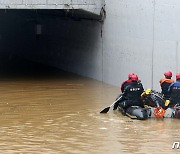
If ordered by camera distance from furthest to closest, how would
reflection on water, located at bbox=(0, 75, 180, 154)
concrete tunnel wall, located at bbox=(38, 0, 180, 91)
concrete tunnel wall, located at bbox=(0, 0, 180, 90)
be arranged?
concrete tunnel wall, located at bbox=(0, 0, 180, 90)
concrete tunnel wall, located at bbox=(38, 0, 180, 91)
reflection on water, located at bbox=(0, 75, 180, 154)

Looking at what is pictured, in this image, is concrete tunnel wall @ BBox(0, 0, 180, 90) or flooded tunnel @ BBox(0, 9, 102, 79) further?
flooded tunnel @ BBox(0, 9, 102, 79)

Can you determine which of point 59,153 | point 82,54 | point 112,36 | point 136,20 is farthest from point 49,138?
point 82,54

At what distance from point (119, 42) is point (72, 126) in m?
9.42

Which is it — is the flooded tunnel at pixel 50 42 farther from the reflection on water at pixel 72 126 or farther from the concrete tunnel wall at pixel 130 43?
the reflection on water at pixel 72 126

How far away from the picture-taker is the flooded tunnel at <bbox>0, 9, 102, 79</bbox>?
2667 cm

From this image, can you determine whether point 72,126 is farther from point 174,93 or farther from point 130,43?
point 130,43

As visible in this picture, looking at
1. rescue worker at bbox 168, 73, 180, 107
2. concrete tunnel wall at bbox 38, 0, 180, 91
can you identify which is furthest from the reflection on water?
concrete tunnel wall at bbox 38, 0, 180, 91

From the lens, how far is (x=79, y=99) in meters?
20.0

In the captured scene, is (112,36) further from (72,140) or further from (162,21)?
(72,140)

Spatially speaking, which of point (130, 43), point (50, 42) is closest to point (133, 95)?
point (130, 43)

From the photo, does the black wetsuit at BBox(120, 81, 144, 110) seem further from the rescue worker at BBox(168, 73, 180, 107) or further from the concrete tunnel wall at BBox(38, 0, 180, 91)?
the concrete tunnel wall at BBox(38, 0, 180, 91)

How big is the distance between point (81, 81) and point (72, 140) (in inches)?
493

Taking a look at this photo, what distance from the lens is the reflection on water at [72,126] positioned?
1236 centimetres

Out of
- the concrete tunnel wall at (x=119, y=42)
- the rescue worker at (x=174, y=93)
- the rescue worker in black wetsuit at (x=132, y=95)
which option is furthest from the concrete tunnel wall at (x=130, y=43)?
the rescue worker in black wetsuit at (x=132, y=95)
